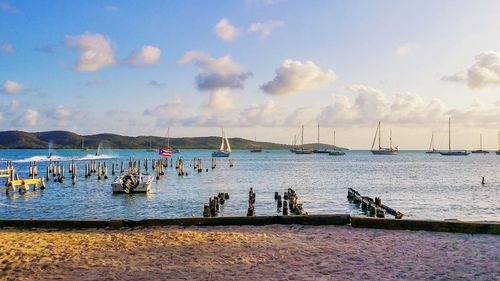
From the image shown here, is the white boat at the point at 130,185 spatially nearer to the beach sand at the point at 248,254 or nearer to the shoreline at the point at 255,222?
the shoreline at the point at 255,222

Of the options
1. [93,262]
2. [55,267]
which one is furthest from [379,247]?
[55,267]

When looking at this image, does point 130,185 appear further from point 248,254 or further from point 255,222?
point 248,254

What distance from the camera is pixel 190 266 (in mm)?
11883

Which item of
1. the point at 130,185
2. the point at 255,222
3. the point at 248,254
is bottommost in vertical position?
the point at 130,185

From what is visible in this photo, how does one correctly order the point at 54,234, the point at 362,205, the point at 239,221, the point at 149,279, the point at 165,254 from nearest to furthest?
the point at 149,279 < the point at 165,254 < the point at 54,234 < the point at 239,221 < the point at 362,205

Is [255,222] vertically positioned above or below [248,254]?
above

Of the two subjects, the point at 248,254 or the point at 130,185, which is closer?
the point at 248,254

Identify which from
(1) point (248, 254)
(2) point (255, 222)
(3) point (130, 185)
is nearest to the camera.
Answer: (1) point (248, 254)

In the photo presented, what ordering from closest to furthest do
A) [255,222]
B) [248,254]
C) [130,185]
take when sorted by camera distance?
[248,254] < [255,222] < [130,185]

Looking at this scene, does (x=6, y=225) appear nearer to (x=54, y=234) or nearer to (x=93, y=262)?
(x=54, y=234)

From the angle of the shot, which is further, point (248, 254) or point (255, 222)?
point (255, 222)

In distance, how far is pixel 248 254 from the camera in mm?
13148

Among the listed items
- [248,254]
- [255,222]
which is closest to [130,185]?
[255,222]

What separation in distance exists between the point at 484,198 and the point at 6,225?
4468 centimetres
